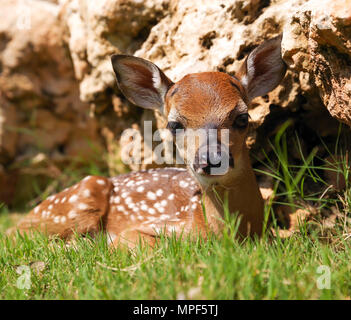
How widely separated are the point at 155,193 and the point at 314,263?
1.90m

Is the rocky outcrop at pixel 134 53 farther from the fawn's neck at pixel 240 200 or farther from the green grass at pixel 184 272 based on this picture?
the green grass at pixel 184 272

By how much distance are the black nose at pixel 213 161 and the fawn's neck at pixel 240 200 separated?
1.14 ft

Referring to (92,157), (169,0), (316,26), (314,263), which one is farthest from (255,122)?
(92,157)

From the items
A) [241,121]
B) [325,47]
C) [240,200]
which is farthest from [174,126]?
[325,47]

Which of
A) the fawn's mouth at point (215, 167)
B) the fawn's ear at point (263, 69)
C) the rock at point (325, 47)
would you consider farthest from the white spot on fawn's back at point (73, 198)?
the rock at point (325, 47)

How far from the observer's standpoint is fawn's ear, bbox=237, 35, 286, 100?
323cm

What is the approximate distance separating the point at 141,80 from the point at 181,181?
0.91 metres

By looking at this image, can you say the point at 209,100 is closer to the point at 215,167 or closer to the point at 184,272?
the point at 215,167

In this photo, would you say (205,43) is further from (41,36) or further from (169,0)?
(41,36)

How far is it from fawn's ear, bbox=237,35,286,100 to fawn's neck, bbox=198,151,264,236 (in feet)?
1.79

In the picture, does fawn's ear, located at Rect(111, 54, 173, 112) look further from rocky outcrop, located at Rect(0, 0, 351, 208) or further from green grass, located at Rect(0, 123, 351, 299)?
green grass, located at Rect(0, 123, 351, 299)

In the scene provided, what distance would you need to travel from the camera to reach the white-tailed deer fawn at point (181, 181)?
2963mm

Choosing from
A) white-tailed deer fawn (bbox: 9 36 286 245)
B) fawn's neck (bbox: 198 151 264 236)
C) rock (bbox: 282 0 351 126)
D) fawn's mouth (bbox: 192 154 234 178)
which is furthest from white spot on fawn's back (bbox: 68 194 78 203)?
rock (bbox: 282 0 351 126)

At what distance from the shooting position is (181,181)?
3842 millimetres
